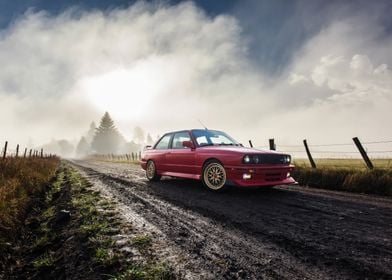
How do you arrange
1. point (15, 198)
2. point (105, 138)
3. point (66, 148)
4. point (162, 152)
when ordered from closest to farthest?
point (15, 198) < point (162, 152) < point (105, 138) < point (66, 148)

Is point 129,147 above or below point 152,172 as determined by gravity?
above

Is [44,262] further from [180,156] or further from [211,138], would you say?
[211,138]

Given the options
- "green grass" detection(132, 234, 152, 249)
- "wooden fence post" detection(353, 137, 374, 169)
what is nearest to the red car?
"green grass" detection(132, 234, 152, 249)

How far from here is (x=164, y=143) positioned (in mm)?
8312

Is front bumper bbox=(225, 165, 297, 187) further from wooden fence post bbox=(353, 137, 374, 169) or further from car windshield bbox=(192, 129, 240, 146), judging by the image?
wooden fence post bbox=(353, 137, 374, 169)

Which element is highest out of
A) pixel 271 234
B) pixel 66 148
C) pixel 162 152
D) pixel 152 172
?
pixel 66 148

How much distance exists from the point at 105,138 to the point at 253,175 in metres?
76.9

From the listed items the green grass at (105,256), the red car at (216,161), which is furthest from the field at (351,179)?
the green grass at (105,256)

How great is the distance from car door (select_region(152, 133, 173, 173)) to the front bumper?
262 centimetres

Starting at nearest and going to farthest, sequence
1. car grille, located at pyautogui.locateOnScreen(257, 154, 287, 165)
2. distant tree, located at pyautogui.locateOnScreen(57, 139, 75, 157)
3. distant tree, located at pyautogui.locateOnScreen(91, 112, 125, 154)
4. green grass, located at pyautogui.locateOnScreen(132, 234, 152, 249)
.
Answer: green grass, located at pyautogui.locateOnScreen(132, 234, 152, 249) → car grille, located at pyautogui.locateOnScreen(257, 154, 287, 165) → distant tree, located at pyautogui.locateOnScreen(91, 112, 125, 154) → distant tree, located at pyautogui.locateOnScreen(57, 139, 75, 157)

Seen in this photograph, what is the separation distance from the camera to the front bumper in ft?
18.4

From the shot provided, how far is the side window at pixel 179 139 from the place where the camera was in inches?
292

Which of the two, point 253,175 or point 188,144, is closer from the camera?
point 253,175

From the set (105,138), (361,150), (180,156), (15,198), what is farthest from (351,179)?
(105,138)
